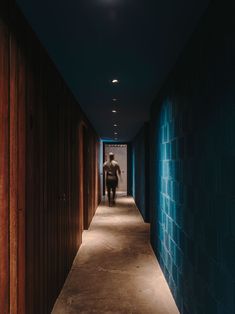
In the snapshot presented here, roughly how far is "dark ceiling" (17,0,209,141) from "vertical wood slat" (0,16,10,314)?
0.47 metres

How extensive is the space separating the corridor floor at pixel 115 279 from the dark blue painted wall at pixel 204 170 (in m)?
0.28

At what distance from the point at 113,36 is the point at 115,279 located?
8.93 ft

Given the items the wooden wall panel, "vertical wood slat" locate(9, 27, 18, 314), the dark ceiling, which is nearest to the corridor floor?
the wooden wall panel

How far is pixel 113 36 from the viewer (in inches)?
89.6

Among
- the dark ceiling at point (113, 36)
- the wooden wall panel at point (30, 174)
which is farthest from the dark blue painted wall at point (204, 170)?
the wooden wall panel at point (30, 174)

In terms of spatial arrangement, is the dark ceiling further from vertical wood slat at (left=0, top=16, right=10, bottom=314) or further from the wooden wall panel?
vertical wood slat at (left=0, top=16, right=10, bottom=314)

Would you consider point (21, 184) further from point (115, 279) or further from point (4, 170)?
point (115, 279)

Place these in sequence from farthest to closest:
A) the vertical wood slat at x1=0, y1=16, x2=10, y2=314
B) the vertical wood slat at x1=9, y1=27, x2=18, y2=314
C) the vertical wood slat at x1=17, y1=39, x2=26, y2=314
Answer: the vertical wood slat at x1=17, y1=39, x2=26, y2=314, the vertical wood slat at x1=9, y1=27, x2=18, y2=314, the vertical wood slat at x1=0, y1=16, x2=10, y2=314

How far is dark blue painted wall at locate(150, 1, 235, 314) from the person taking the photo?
1538mm

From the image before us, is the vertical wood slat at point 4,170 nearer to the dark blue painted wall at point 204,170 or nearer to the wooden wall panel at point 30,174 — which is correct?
the wooden wall panel at point 30,174

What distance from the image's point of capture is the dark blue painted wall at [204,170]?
5.05 ft

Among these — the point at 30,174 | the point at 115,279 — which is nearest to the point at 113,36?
the point at 30,174

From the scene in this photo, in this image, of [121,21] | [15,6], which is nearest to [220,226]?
[121,21]

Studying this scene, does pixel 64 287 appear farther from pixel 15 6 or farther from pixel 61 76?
pixel 15 6
